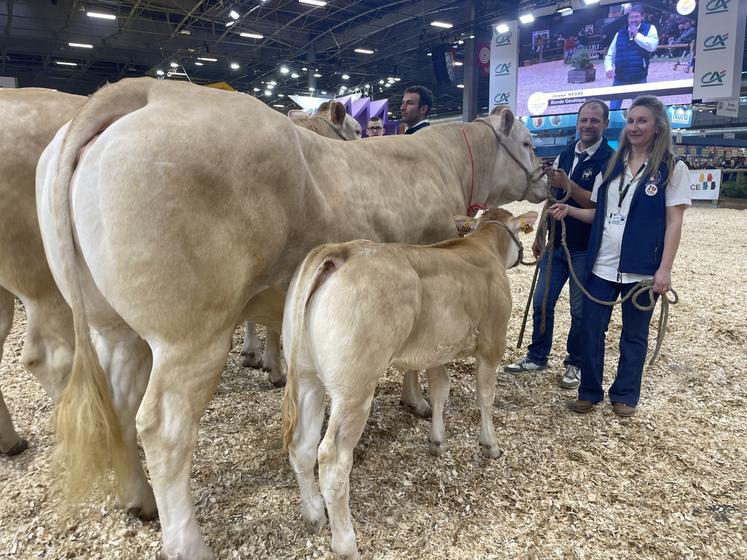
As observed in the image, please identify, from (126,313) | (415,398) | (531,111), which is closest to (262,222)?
(126,313)

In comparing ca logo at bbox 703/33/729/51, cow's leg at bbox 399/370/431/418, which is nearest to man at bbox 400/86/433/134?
cow's leg at bbox 399/370/431/418

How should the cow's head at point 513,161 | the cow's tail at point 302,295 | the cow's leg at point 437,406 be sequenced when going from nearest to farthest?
the cow's tail at point 302,295 → the cow's leg at point 437,406 → the cow's head at point 513,161

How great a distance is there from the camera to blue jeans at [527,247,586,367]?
150 inches

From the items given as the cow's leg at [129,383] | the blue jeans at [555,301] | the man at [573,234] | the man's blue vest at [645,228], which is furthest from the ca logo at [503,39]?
the cow's leg at [129,383]

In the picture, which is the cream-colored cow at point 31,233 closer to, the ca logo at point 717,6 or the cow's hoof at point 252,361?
the cow's hoof at point 252,361

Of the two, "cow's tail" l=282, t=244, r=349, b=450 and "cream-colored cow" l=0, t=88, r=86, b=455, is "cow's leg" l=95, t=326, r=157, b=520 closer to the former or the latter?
"cream-colored cow" l=0, t=88, r=86, b=455

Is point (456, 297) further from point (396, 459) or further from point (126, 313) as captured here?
point (126, 313)

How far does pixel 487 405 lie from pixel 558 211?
1.51 metres

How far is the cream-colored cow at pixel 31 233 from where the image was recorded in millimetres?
2244

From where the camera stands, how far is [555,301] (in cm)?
417

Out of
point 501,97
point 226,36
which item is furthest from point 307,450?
point 226,36

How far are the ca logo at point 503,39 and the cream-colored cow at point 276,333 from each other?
12.2m

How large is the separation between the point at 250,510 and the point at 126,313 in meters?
1.26

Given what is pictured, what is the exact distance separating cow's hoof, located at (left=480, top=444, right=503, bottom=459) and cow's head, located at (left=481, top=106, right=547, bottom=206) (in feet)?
6.56
